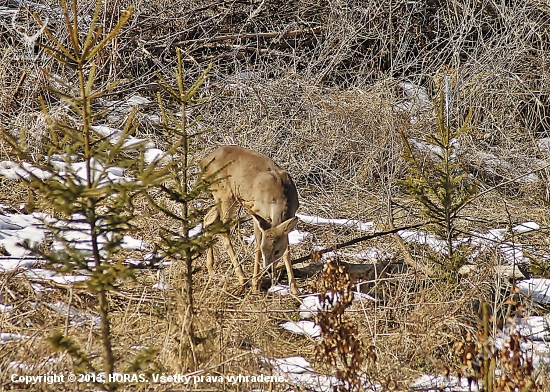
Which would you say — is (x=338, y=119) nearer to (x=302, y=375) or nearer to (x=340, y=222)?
(x=340, y=222)

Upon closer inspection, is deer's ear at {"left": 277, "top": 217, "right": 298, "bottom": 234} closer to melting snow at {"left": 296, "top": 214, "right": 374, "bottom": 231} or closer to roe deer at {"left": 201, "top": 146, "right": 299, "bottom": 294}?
roe deer at {"left": 201, "top": 146, "right": 299, "bottom": 294}

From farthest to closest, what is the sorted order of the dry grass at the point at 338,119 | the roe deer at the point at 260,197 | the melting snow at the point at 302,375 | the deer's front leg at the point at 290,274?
1. the roe deer at the point at 260,197
2. the deer's front leg at the point at 290,274
3. the dry grass at the point at 338,119
4. the melting snow at the point at 302,375

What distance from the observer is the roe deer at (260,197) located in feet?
21.2

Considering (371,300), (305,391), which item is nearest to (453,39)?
(371,300)

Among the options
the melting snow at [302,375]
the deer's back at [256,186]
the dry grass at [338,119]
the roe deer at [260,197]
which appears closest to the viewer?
the melting snow at [302,375]

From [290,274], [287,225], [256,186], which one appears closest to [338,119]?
[256,186]

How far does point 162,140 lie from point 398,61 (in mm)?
4287

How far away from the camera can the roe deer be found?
6.47m

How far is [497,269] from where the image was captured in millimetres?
6012

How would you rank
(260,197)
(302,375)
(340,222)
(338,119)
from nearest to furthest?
(302,375) < (260,197) < (340,222) < (338,119)

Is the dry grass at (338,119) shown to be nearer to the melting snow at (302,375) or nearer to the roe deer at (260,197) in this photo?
the melting snow at (302,375)

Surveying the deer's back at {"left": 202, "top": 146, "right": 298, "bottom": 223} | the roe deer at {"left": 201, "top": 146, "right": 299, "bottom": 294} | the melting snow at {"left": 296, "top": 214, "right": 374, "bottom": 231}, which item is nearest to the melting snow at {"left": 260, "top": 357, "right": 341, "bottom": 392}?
the roe deer at {"left": 201, "top": 146, "right": 299, "bottom": 294}

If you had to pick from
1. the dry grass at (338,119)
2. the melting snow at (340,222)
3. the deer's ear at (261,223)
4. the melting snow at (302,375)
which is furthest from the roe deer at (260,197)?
the melting snow at (302,375)

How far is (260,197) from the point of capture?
6.96 meters
